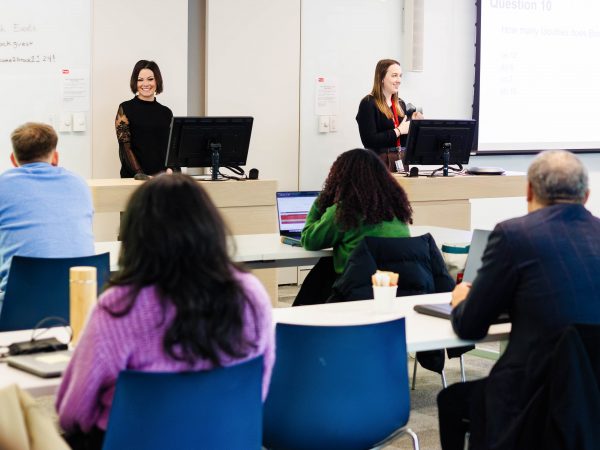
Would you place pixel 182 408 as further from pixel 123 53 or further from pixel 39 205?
pixel 123 53

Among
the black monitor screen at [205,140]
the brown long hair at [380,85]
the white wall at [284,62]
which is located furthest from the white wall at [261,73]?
the black monitor screen at [205,140]

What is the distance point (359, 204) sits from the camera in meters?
4.08

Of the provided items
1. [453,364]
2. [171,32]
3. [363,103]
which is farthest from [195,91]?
[453,364]

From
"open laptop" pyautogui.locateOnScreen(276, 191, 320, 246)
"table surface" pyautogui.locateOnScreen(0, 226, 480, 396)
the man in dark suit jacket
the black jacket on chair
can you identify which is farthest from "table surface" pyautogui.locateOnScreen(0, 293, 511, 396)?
"open laptop" pyautogui.locateOnScreen(276, 191, 320, 246)

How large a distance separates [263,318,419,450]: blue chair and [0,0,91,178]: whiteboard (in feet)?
14.5

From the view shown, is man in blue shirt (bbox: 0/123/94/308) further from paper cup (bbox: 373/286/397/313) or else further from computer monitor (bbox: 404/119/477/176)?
computer monitor (bbox: 404/119/477/176)

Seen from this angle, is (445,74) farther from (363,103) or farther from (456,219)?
(456,219)

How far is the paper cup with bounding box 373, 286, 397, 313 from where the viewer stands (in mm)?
3172

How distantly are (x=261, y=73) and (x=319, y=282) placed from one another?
3173 millimetres

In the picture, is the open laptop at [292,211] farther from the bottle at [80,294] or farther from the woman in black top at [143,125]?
the bottle at [80,294]

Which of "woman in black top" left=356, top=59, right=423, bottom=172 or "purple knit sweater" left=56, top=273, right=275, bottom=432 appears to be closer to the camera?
"purple knit sweater" left=56, top=273, right=275, bottom=432

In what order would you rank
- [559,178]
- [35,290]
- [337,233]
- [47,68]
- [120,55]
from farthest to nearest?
[120,55] < [47,68] < [337,233] < [35,290] < [559,178]

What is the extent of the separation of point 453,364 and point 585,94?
474 centimetres

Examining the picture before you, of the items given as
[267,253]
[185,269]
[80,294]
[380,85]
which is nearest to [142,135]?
[380,85]
